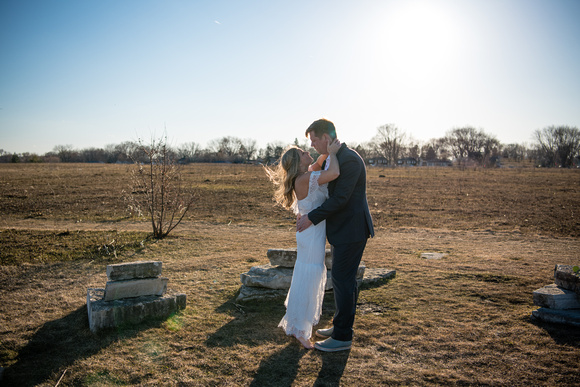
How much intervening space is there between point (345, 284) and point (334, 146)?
144 cm

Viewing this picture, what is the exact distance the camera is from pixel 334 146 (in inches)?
147

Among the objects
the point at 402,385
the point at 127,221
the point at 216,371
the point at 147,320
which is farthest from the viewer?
the point at 127,221

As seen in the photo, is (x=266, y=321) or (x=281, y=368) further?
(x=266, y=321)

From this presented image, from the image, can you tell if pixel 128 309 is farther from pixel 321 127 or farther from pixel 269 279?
pixel 321 127

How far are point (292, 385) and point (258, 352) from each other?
69 cm

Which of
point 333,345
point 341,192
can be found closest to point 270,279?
point 333,345

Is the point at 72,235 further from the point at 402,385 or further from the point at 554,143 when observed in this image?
the point at 554,143

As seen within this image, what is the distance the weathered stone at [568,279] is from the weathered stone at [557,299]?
72mm

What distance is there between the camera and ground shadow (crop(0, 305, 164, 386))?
3.32 meters

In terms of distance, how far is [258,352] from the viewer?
376 cm

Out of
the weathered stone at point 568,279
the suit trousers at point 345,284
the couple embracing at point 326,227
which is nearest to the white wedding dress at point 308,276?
the couple embracing at point 326,227

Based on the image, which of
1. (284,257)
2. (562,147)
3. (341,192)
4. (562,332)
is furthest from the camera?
(562,147)

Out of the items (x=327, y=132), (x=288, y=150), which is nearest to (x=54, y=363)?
(x=288, y=150)

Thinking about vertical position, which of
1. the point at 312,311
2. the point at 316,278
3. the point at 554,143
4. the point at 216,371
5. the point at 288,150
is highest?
the point at 554,143
